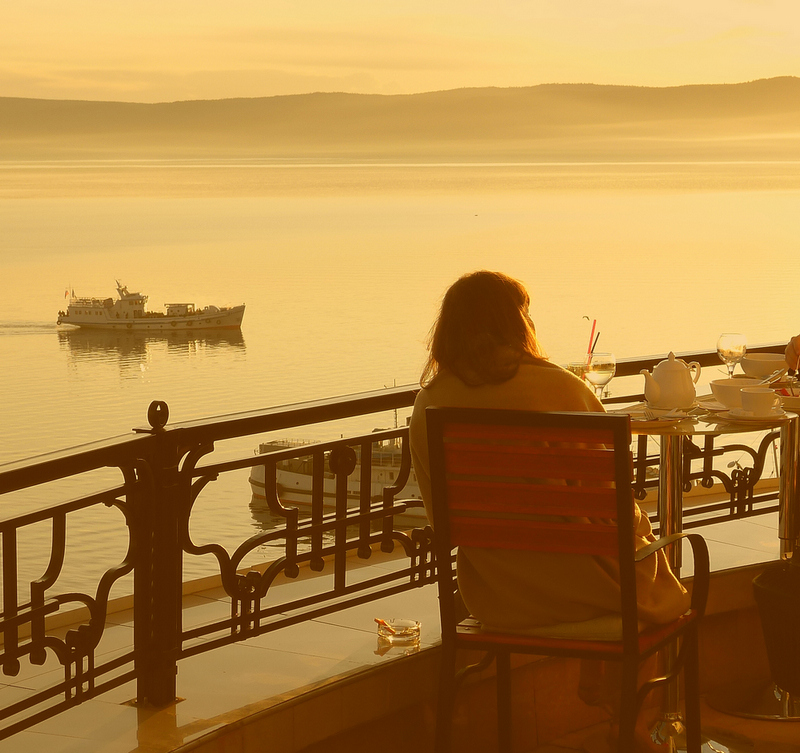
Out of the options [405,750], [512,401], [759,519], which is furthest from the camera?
[759,519]

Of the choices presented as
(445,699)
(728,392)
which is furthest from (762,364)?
A: (445,699)

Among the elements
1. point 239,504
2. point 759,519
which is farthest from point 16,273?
point 759,519

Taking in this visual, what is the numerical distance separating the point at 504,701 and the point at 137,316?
361 ft

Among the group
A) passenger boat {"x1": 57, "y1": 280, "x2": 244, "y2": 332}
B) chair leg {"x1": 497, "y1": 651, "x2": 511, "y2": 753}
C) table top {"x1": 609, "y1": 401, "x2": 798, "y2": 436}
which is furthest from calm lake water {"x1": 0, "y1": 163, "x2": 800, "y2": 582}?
chair leg {"x1": 497, "y1": 651, "x2": 511, "y2": 753}

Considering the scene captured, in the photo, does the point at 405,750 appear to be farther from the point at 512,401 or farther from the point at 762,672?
the point at 762,672

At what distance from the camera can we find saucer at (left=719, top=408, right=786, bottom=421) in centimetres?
267

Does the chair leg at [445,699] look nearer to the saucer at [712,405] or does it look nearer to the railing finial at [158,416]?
the railing finial at [158,416]

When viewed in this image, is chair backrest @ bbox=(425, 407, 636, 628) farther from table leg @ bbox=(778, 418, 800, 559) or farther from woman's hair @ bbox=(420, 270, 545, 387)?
table leg @ bbox=(778, 418, 800, 559)

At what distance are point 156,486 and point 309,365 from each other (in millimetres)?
93901

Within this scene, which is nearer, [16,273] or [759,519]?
[759,519]

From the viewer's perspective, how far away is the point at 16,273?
151 meters

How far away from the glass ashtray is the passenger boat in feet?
330

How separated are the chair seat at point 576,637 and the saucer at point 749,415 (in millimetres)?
684

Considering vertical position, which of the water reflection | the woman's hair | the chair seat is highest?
the woman's hair
